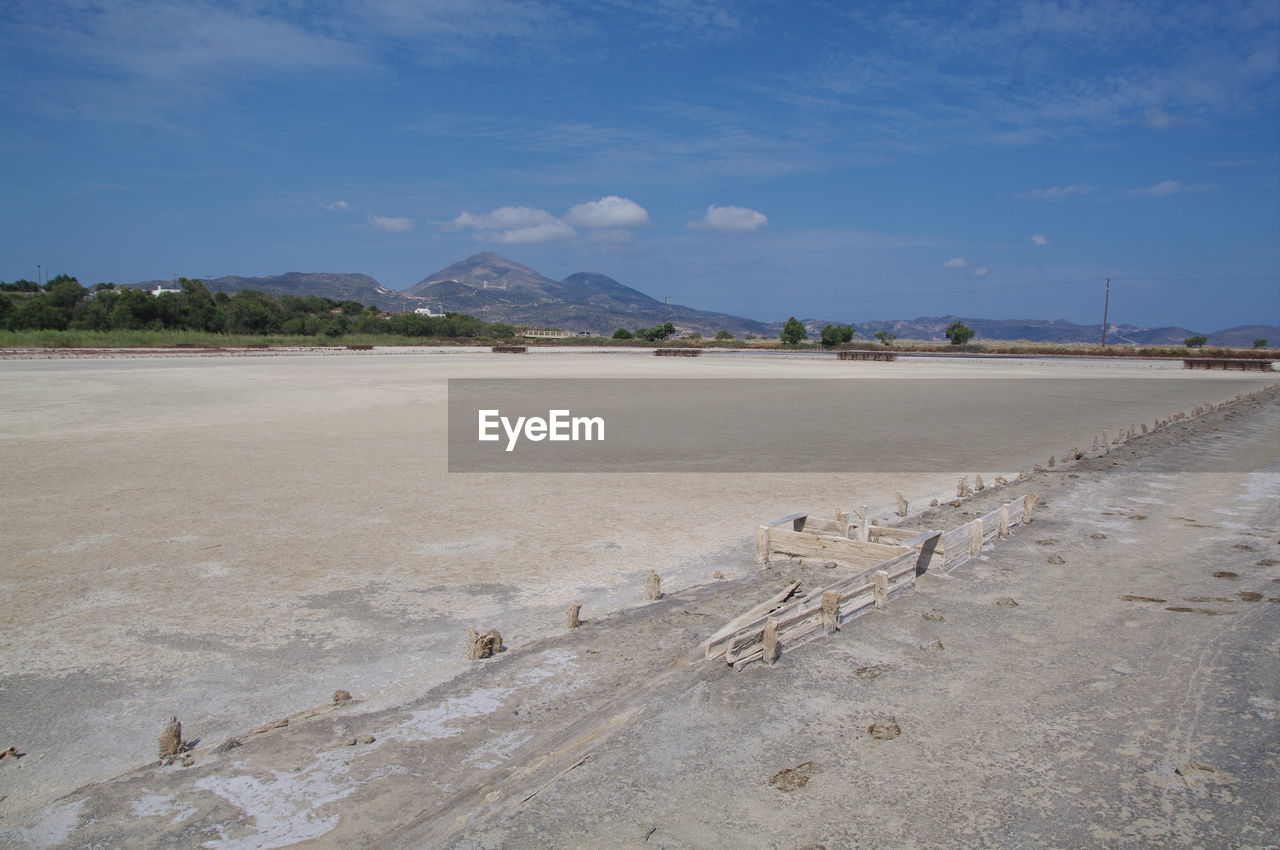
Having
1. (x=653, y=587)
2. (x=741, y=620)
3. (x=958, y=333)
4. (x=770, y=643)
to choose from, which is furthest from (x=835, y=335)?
(x=770, y=643)

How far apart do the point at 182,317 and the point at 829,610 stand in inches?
3332

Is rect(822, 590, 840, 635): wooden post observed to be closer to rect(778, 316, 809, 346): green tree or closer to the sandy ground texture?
the sandy ground texture

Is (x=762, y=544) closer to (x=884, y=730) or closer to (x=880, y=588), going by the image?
(x=880, y=588)

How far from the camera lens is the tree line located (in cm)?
7125

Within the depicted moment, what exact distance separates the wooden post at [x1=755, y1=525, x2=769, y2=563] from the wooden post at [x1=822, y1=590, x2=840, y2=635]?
78.9 inches

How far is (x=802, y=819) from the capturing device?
13.0 feet

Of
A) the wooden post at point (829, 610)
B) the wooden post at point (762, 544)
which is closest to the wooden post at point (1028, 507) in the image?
the wooden post at point (762, 544)

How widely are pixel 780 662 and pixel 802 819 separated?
5.96 ft

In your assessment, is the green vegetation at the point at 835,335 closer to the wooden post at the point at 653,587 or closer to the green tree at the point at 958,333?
the green tree at the point at 958,333


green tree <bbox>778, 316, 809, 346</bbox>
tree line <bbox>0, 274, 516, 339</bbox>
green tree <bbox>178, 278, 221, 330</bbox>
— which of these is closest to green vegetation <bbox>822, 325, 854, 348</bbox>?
green tree <bbox>778, 316, 809, 346</bbox>

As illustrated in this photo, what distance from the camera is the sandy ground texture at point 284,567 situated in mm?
5070

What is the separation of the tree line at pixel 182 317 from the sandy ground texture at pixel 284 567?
63.9 m

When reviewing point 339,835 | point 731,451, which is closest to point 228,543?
point 339,835

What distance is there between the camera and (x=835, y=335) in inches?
4013
